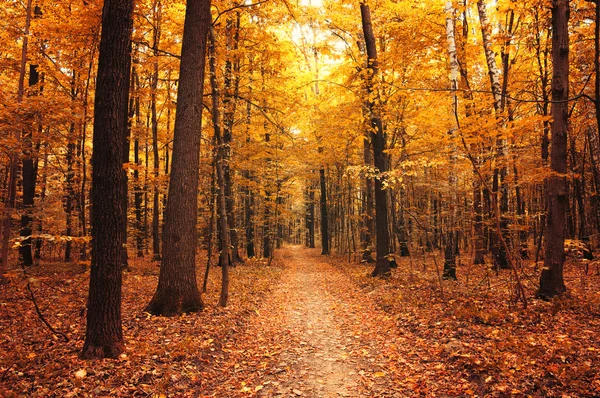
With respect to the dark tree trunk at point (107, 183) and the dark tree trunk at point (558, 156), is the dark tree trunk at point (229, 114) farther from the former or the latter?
the dark tree trunk at point (558, 156)

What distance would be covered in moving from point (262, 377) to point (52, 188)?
18.3 m

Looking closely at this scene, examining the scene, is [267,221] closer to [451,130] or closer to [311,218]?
[451,130]

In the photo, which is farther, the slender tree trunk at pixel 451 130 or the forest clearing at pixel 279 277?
the slender tree trunk at pixel 451 130

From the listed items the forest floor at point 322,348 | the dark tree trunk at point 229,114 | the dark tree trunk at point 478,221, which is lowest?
the forest floor at point 322,348

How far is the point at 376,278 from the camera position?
13.1m

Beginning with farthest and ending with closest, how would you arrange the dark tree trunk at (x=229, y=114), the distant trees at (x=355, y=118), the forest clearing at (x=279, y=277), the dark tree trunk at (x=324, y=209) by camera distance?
the dark tree trunk at (x=324, y=209) < the dark tree trunk at (x=229, y=114) < the distant trees at (x=355, y=118) < the forest clearing at (x=279, y=277)

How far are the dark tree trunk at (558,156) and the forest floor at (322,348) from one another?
0.73 meters

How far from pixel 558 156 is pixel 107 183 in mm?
9245

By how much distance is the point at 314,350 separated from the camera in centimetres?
667

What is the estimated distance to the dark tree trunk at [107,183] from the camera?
5.04m

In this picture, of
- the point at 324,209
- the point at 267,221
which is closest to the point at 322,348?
the point at 267,221

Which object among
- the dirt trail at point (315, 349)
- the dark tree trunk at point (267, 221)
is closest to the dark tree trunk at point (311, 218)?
the dark tree trunk at point (267, 221)

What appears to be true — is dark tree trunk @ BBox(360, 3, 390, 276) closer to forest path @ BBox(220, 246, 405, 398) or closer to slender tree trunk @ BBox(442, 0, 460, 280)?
slender tree trunk @ BBox(442, 0, 460, 280)

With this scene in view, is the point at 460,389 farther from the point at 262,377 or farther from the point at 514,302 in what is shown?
the point at 514,302
